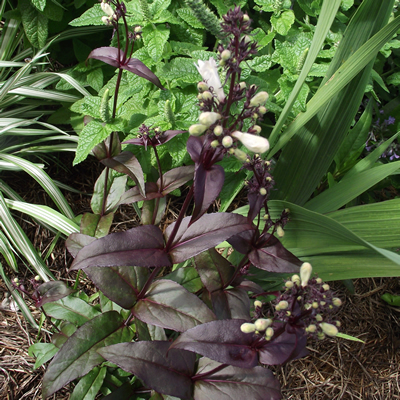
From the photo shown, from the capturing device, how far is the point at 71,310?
1.15 metres

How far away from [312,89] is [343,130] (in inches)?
12.9

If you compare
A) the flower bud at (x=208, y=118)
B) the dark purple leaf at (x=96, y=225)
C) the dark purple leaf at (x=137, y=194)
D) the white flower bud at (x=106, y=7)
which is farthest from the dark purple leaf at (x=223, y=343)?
the white flower bud at (x=106, y=7)

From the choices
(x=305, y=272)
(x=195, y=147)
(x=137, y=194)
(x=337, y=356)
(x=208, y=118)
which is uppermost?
(x=208, y=118)

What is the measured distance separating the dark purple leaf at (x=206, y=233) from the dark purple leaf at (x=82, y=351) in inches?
12.5

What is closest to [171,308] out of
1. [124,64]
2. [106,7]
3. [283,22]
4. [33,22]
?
[124,64]

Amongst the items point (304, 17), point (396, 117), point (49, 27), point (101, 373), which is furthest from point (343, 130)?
point (49, 27)

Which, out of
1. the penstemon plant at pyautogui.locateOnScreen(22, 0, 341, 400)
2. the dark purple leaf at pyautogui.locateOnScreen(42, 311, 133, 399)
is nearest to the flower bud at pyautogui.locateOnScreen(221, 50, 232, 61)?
the penstemon plant at pyautogui.locateOnScreen(22, 0, 341, 400)

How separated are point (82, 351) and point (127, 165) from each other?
578mm

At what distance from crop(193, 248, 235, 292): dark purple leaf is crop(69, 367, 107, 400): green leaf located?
441 millimetres

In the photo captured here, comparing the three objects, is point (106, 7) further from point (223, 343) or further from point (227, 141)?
point (223, 343)

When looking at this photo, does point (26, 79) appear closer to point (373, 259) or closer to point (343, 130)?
point (343, 130)

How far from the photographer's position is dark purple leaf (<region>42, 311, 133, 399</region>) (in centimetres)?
86

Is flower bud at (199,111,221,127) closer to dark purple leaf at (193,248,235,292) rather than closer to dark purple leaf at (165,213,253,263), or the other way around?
dark purple leaf at (165,213,253,263)

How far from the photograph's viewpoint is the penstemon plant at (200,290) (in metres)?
0.66
